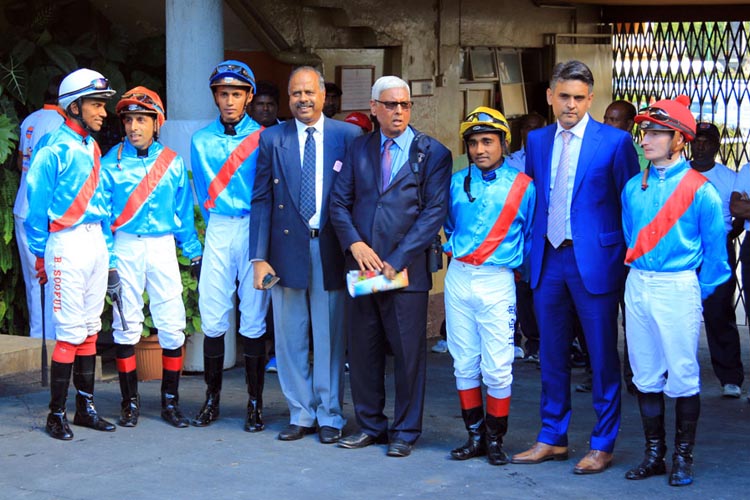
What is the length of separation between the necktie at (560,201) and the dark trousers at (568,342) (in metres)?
0.09

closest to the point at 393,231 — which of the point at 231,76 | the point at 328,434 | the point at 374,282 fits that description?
the point at 374,282

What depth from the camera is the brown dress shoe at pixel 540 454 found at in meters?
6.66

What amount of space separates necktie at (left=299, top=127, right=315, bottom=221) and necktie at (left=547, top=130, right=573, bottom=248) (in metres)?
1.35

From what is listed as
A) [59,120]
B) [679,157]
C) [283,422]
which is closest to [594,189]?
[679,157]

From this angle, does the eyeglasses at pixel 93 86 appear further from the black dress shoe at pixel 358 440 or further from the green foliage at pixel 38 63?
the black dress shoe at pixel 358 440

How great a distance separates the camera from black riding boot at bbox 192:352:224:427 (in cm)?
747

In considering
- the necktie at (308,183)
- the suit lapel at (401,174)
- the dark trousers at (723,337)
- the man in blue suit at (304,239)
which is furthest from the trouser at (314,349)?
the dark trousers at (723,337)

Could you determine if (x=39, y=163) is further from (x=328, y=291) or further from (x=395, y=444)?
(x=395, y=444)

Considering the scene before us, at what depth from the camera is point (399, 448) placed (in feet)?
22.4

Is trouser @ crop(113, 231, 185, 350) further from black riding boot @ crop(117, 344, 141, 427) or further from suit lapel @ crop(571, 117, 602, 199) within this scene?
suit lapel @ crop(571, 117, 602, 199)

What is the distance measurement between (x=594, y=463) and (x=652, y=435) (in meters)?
0.33

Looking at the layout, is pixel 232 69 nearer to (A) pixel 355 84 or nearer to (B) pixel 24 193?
(B) pixel 24 193

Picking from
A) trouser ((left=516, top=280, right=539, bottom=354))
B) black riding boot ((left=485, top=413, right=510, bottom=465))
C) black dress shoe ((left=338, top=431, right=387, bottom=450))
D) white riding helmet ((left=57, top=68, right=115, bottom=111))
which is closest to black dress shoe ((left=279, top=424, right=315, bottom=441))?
black dress shoe ((left=338, top=431, right=387, bottom=450))

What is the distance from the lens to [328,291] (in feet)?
23.3
